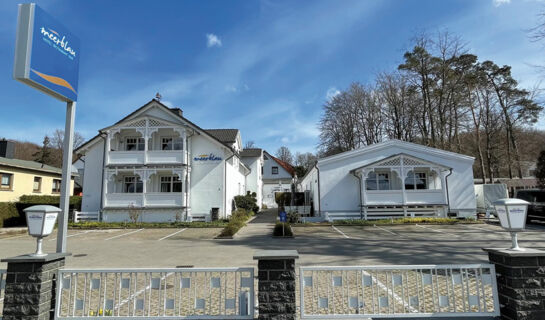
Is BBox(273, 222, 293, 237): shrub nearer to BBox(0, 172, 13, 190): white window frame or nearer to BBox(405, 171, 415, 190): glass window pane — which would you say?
BBox(405, 171, 415, 190): glass window pane

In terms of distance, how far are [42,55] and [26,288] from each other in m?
3.21

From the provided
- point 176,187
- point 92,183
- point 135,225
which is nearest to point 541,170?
point 176,187

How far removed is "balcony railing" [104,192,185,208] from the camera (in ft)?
66.3

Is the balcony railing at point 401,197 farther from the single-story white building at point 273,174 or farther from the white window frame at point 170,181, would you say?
the single-story white building at point 273,174

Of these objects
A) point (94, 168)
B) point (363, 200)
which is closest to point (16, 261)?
point (363, 200)

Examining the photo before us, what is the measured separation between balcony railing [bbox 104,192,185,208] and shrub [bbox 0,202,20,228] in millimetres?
6829

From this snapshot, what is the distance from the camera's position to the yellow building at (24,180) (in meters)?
21.6

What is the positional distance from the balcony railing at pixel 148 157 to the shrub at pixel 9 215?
7.44m

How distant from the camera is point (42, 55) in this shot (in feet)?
13.8

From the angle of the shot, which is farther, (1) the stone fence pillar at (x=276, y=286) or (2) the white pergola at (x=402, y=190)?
(2) the white pergola at (x=402, y=190)

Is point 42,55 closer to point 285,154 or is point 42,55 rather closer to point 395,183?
point 395,183

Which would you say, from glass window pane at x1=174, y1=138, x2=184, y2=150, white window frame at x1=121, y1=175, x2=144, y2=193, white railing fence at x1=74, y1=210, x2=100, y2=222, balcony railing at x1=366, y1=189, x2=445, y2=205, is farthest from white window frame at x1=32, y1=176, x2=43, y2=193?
balcony railing at x1=366, y1=189, x2=445, y2=205

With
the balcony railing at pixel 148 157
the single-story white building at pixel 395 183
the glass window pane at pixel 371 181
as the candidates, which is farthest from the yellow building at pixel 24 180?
the glass window pane at pixel 371 181

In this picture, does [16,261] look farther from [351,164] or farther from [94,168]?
[94,168]
